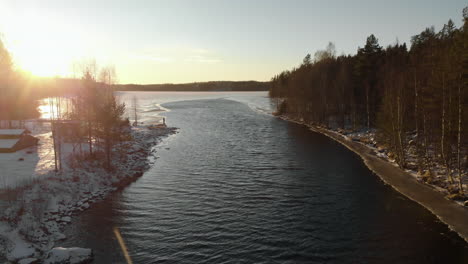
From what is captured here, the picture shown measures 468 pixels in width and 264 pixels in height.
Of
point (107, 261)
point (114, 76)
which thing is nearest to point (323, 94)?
point (114, 76)

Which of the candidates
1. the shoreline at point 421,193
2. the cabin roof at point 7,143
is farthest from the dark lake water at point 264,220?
the cabin roof at point 7,143

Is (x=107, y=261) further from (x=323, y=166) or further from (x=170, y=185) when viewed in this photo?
(x=323, y=166)

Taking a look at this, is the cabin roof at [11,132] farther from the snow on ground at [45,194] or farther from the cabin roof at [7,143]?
the snow on ground at [45,194]

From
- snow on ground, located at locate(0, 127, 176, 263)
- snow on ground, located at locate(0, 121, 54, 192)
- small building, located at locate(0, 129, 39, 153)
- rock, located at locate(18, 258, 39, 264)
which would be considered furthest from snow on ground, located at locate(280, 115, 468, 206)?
small building, located at locate(0, 129, 39, 153)

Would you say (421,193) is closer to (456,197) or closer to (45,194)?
(456,197)

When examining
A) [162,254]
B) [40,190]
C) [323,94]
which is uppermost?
[323,94]

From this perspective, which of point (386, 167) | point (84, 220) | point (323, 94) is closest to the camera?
point (84, 220)
